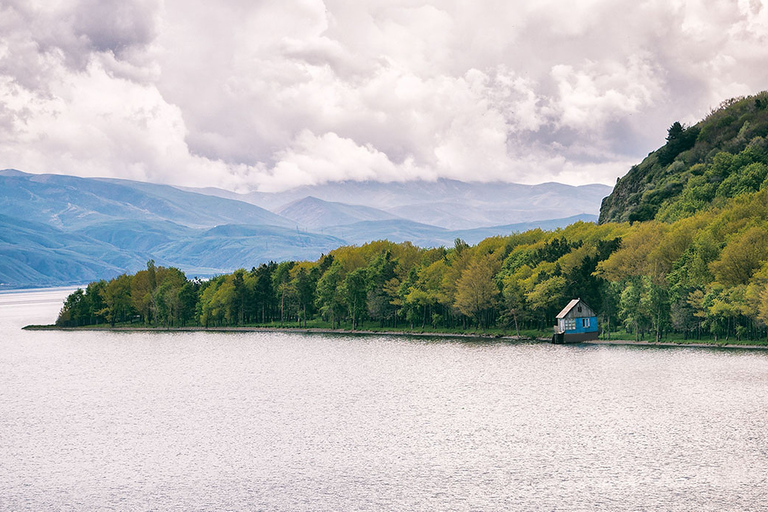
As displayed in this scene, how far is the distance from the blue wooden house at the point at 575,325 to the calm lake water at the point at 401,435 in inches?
946

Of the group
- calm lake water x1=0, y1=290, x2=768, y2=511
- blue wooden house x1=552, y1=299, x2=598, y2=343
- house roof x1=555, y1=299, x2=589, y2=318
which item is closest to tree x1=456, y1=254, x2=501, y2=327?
house roof x1=555, y1=299, x2=589, y2=318

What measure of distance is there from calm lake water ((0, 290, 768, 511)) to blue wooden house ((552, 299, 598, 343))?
78.8 ft

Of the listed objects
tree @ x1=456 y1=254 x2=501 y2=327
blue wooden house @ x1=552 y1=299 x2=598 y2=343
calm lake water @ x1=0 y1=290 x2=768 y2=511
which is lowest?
calm lake water @ x1=0 y1=290 x2=768 y2=511

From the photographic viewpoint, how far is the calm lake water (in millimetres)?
56562

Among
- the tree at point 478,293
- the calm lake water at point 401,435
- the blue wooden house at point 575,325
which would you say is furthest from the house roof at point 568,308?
the calm lake water at point 401,435

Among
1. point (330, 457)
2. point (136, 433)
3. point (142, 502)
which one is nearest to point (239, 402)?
point (136, 433)

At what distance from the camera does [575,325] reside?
164000 mm

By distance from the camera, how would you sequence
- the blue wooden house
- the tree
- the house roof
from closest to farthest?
1. the blue wooden house
2. the house roof
3. the tree

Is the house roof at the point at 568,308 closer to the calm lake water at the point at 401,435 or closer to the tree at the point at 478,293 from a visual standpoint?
the tree at the point at 478,293

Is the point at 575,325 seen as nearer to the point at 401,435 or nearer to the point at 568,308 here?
the point at 568,308

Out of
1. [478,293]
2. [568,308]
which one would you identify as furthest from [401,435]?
[478,293]

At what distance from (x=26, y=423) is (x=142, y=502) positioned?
41.0 m

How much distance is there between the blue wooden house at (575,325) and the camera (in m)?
161

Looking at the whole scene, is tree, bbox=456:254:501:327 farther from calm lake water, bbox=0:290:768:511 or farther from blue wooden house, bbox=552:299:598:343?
calm lake water, bbox=0:290:768:511
